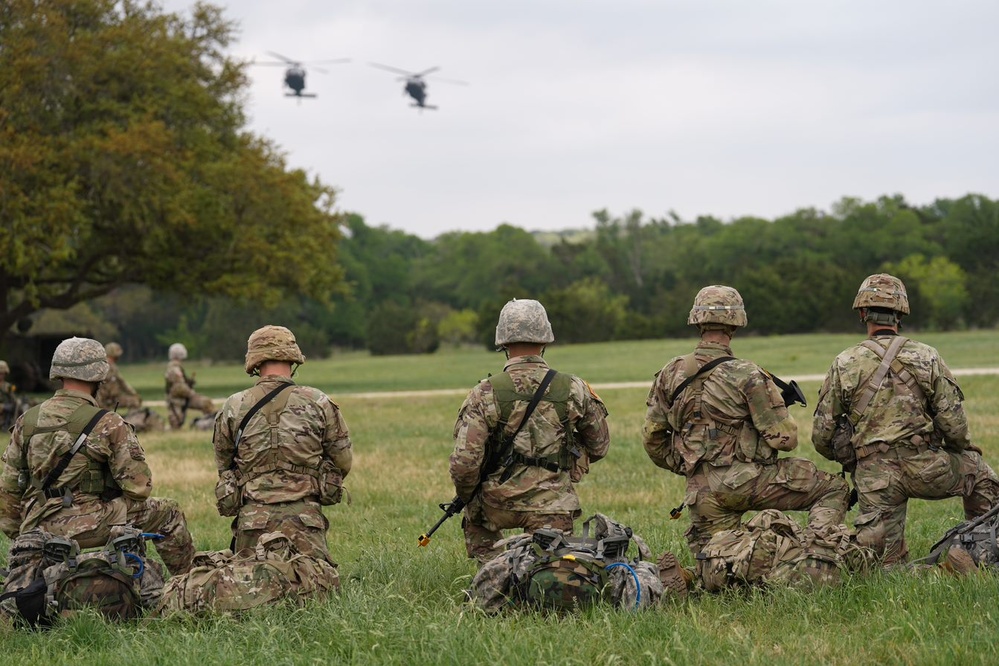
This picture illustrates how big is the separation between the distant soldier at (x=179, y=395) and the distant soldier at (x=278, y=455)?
13442mm

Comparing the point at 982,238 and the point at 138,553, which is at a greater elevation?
the point at 982,238

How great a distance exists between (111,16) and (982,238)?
8181cm

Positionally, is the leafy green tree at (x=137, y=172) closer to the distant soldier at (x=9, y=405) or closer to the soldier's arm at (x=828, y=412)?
the distant soldier at (x=9, y=405)

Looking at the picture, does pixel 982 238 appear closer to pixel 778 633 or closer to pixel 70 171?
pixel 70 171

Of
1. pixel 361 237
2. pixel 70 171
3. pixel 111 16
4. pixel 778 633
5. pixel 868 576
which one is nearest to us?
pixel 778 633

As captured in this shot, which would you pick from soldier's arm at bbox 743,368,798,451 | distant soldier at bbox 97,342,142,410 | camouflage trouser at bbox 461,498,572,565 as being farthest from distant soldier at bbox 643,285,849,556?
distant soldier at bbox 97,342,142,410

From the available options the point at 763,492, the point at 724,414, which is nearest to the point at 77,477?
the point at 724,414

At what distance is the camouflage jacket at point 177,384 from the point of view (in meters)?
21.4

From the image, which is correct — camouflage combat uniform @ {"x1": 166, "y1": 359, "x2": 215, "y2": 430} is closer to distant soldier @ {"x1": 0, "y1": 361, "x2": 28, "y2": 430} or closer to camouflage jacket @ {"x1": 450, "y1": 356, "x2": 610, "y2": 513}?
distant soldier @ {"x1": 0, "y1": 361, "x2": 28, "y2": 430}

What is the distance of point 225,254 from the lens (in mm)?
39969

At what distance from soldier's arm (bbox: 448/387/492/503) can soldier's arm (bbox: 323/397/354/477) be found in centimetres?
77

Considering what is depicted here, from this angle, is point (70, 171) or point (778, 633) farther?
point (70, 171)

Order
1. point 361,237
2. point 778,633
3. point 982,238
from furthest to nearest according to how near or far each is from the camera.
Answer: point 361,237
point 982,238
point 778,633

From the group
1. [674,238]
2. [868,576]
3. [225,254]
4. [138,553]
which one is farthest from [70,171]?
[674,238]
